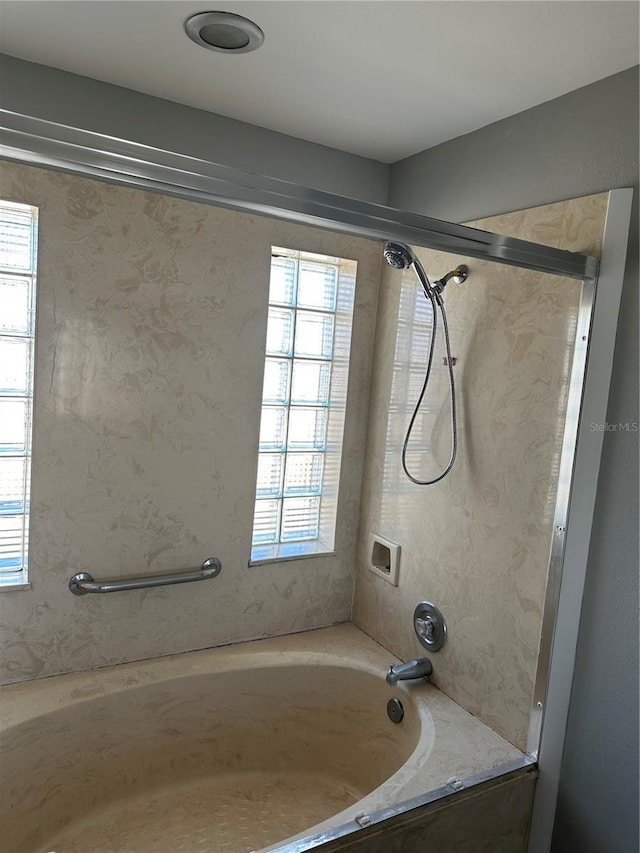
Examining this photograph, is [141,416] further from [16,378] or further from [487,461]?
[487,461]

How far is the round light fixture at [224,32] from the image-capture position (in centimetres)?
141

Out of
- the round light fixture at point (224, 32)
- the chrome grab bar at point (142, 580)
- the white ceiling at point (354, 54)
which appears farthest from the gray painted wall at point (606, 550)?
the chrome grab bar at point (142, 580)

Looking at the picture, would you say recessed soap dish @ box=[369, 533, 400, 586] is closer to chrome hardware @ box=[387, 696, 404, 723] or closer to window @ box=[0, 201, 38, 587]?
chrome hardware @ box=[387, 696, 404, 723]

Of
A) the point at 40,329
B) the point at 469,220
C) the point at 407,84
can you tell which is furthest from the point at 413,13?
the point at 40,329

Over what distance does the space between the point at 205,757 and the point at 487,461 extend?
1.35 meters

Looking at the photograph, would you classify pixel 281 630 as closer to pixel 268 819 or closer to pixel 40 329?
pixel 268 819

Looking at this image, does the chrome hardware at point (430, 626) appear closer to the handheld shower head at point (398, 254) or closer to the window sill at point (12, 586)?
the handheld shower head at point (398, 254)

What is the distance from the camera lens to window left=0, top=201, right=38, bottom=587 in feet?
6.09

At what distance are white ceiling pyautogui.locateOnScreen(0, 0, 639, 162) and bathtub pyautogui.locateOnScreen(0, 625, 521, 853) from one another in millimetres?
1711

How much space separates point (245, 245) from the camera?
210cm

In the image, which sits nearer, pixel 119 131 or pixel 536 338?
pixel 536 338

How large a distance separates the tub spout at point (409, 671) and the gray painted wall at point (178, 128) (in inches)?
64.3

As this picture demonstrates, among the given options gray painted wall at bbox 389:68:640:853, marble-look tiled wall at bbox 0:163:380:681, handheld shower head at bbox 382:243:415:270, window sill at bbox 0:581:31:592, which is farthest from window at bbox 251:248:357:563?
gray painted wall at bbox 389:68:640:853

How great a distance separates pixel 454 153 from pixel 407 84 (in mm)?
415
